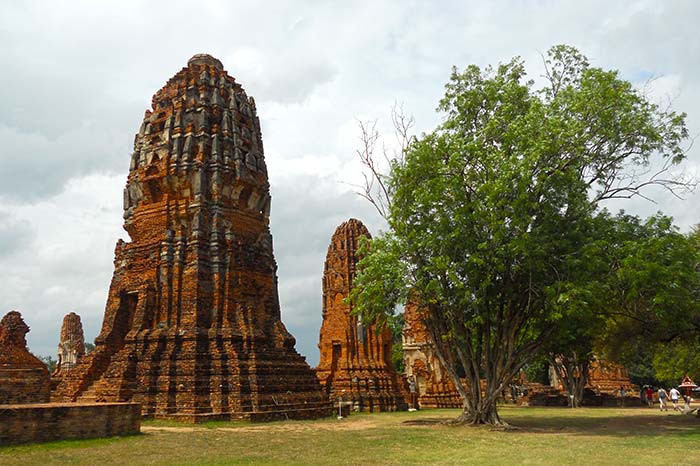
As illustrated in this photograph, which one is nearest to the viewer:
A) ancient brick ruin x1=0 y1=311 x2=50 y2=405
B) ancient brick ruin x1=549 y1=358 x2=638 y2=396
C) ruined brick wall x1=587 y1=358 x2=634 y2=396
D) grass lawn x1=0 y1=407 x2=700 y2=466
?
grass lawn x1=0 y1=407 x2=700 y2=466

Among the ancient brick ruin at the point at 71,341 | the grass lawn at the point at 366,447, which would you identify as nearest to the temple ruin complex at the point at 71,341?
the ancient brick ruin at the point at 71,341

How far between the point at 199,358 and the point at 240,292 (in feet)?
10.3

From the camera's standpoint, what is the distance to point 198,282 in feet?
63.9

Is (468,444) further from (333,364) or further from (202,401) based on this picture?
(333,364)

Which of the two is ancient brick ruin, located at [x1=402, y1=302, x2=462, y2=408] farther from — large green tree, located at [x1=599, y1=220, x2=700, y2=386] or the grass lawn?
the grass lawn

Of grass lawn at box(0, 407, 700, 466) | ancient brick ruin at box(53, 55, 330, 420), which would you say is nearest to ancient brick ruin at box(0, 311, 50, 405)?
ancient brick ruin at box(53, 55, 330, 420)

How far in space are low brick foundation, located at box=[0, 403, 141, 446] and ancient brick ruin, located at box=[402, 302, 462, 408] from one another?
750 inches

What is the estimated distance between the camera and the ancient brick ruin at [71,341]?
36.0m

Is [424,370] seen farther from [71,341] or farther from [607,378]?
[71,341]

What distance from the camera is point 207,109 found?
21.9m

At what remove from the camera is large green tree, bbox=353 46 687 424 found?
1558 centimetres

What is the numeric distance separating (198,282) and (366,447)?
1002 centimetres

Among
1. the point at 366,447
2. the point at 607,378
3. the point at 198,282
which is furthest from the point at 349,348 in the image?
the point at 607,378

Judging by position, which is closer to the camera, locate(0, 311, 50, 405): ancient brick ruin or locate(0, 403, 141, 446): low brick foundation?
locate(0, 403, 141, 446): low brick foundation
